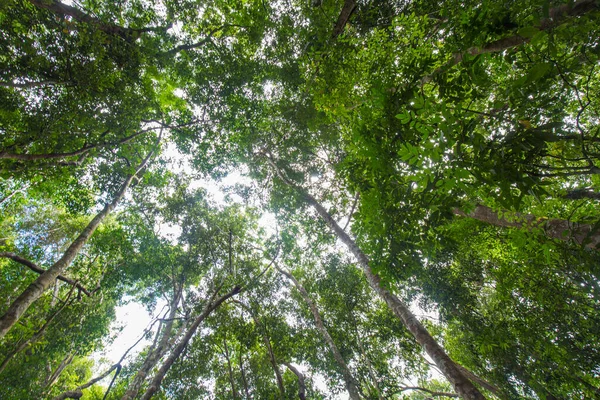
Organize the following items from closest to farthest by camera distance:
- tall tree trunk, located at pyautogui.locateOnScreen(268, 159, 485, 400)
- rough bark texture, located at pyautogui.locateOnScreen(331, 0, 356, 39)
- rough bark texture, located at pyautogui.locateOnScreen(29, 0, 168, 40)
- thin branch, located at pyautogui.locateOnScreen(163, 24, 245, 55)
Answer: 1. tall tree trunk, located at pyautogui.locateOnScreen(268, 159, 485, 400)
2. rough bark texture, located at pyautogui.locateOnScreen(331, 0, 356, 39)
3. rough bark texture, located at pyautogui.locateOnScreen(29, 0, 168, 40)
4. thin branch, located at pyautogui.locateOnScreen(163, 24, 245, 55)

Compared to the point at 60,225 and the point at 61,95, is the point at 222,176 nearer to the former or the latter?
the point at 61,95

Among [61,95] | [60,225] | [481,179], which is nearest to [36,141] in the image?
[61,95]

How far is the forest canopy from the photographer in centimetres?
228

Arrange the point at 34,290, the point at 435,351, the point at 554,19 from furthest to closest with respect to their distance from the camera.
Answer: the point at 34,290
the point at 435,351
the point at 554,19

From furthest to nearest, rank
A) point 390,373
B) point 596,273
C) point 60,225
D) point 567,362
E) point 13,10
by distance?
point 60,225
point 390,373
point 567,362
point 13,10
point 596,273

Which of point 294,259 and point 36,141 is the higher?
point 294,259

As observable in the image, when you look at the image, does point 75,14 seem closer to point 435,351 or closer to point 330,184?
point 330,184

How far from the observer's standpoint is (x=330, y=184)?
1081 cm

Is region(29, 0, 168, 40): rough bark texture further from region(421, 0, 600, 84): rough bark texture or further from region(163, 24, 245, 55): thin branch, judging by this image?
region(421, 0, 600, 84): rough bark texture

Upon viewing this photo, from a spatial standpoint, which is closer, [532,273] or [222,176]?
Result: [532,273]

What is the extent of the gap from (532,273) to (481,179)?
20.6 ft

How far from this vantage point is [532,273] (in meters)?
5.89

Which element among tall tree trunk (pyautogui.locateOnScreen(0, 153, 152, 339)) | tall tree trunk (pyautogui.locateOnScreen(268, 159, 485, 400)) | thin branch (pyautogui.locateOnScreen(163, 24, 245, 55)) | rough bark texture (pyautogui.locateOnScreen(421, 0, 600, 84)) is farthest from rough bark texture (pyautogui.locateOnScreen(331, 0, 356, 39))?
tall tree trunk (pyautogui.locateOnScreen(0, 153, 152, 339))

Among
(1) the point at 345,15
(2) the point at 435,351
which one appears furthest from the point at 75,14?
(2) the point at 435,351
